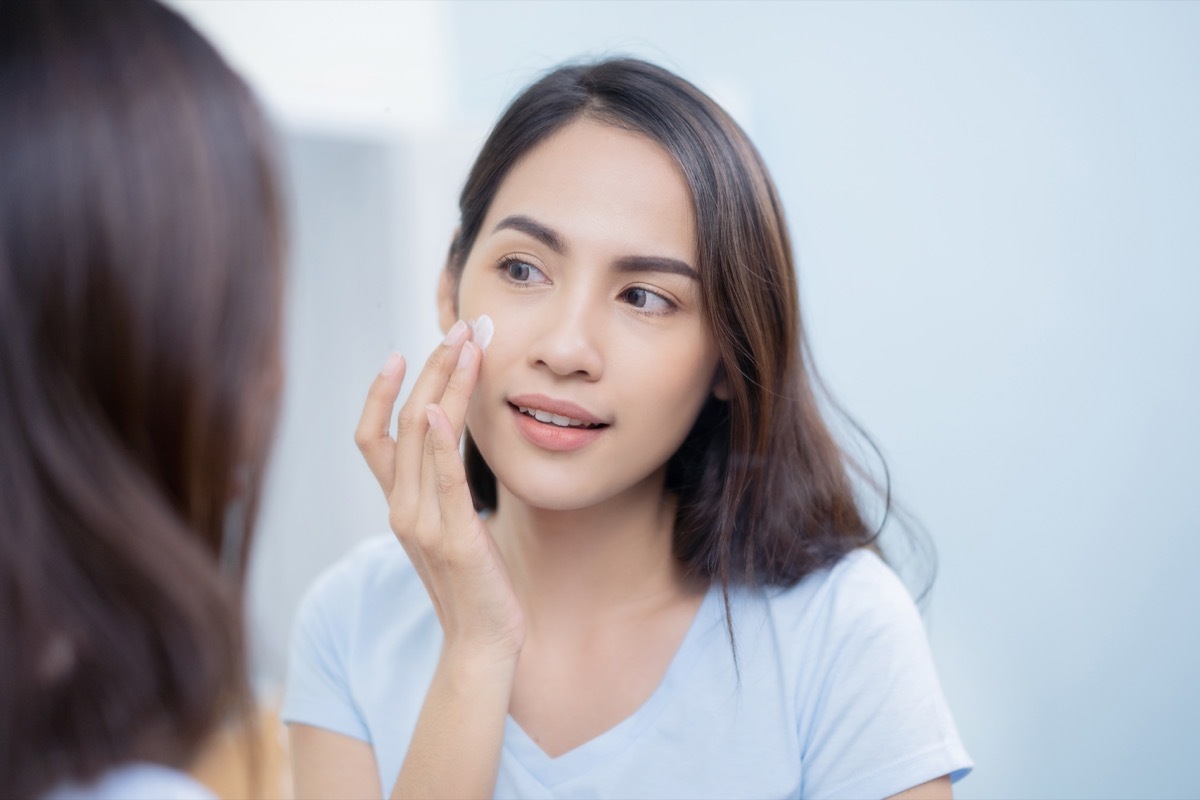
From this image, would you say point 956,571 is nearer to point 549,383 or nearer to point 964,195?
point 964,195

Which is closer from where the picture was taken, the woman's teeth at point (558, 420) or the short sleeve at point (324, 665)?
the woman's teeth at point (558, 420)

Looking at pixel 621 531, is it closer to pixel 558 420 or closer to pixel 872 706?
pixel 558 420

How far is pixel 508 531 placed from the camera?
1311 millimetres

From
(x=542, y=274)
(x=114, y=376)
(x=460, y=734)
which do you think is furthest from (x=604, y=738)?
(x=114, y=376)

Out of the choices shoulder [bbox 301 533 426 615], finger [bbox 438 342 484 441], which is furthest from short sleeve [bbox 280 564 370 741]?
finger [bbox 438 342 484 441]

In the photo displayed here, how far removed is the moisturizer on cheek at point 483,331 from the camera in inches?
44.2

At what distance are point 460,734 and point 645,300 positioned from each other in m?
0.49

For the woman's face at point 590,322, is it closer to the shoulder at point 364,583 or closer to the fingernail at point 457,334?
the fingernail at point 457,334

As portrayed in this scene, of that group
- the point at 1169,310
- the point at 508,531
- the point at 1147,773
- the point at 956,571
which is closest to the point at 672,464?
the point at 508,531

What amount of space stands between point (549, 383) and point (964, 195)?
681 millimetres

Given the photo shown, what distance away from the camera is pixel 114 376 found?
66 centimetres

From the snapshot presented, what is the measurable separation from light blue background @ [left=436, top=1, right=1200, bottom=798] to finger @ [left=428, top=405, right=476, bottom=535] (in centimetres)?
70

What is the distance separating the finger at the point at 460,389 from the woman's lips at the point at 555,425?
0.05m

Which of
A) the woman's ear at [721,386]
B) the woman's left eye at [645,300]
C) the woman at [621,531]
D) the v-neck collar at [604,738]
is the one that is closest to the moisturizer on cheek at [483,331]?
the woman at [621,531]
